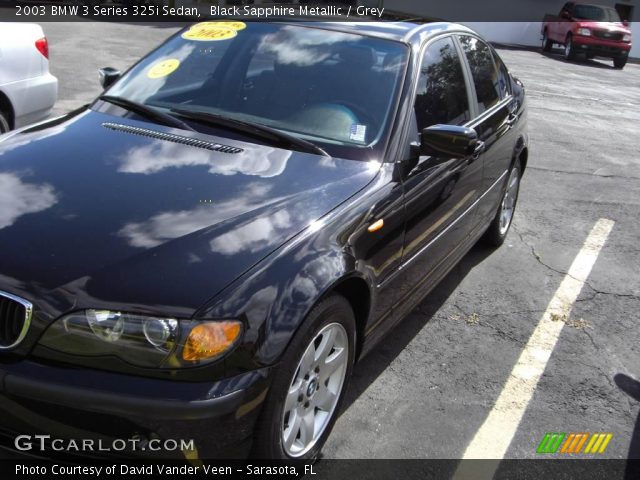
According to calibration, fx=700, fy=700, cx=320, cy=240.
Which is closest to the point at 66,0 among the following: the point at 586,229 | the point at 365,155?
the point at 586,229

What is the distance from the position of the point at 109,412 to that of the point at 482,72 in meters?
3.50

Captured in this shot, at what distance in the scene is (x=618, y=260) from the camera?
5.57 meters

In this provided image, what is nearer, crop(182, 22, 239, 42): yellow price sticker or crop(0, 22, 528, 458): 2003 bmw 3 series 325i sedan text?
crop(0, 22, 528, 458): 2003 bmw 3 series 325i sedan text

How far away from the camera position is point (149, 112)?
136 inches

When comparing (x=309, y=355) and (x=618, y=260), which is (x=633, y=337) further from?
(x=309, y=355)

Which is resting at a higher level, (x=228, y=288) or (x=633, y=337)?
(x=228, y=288)

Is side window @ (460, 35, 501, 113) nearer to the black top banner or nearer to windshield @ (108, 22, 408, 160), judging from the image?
windshield @ (108, 22, 408, 160)

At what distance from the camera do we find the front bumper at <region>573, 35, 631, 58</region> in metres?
23.0

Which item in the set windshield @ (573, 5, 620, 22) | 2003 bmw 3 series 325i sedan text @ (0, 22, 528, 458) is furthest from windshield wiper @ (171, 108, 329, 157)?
windshield @ (573, 5, 620, 22)

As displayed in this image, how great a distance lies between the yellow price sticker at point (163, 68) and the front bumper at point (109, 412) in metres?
2.13

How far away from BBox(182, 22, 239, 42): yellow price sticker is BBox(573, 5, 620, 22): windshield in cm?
2274

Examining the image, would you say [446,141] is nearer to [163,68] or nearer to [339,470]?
[339,470]

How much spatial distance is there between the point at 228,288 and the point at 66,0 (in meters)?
24.9
